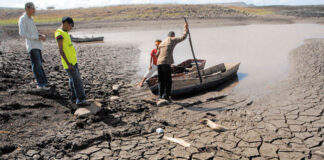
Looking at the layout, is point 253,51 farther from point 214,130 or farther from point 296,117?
point 214,130

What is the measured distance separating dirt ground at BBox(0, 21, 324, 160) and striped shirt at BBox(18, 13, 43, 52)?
1.29 metres

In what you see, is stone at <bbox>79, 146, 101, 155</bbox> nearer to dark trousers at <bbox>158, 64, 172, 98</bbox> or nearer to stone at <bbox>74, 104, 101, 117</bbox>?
stone at <bbox>74, 104, 101, 117</bbox>

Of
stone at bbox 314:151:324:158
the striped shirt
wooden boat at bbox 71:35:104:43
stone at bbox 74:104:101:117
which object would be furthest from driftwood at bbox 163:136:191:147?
wooden boat at bbox 71:35:104:43

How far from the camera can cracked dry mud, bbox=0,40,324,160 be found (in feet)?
13.1

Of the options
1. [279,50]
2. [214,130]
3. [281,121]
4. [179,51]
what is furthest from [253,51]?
[214,130]

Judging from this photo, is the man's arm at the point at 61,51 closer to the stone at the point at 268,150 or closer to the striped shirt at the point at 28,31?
the striped shirt at the point at 28,31

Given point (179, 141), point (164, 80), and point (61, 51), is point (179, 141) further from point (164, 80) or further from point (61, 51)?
point (61, 51)

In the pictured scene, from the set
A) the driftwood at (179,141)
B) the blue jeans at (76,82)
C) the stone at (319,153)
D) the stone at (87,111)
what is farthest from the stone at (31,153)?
the stone at (319,153)

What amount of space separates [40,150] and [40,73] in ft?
9.14

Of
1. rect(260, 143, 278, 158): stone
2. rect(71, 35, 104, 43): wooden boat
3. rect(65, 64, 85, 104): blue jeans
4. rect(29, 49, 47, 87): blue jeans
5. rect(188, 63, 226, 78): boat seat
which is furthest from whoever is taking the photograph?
rect(71, 35, 104, 43): wooden boat

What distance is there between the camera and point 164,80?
6824 mm

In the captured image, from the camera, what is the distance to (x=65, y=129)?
180 inches

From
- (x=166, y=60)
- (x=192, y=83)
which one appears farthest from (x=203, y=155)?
(x=192, y=83)

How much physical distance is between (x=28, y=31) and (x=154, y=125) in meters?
3.67
